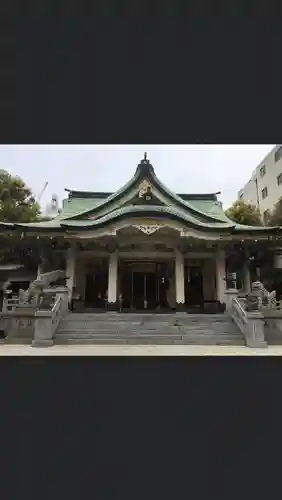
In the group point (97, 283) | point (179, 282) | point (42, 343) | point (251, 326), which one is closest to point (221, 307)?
point (179, 282)

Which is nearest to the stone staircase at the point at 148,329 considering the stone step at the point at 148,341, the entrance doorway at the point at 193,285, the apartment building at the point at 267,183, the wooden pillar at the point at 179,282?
the stone step at the point at 148,341

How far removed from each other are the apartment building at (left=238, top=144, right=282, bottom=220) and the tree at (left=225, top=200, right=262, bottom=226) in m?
2.23

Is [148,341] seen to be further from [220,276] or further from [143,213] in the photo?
[143,213]

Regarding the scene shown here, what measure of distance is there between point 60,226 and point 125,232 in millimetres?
3012

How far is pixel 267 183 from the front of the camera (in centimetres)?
2983

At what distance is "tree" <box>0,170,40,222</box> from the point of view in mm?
21734

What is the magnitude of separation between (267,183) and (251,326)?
20591 mm

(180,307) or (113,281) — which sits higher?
(113,281)

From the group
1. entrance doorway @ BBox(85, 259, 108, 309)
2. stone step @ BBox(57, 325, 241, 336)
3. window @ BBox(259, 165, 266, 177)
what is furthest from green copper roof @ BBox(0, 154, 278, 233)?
window @ BBox(259, 165, 266, 177)

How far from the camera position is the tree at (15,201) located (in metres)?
21.7

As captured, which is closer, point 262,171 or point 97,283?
point 97,283

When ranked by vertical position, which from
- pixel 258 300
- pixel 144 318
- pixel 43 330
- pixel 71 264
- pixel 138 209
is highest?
pixel 138 209

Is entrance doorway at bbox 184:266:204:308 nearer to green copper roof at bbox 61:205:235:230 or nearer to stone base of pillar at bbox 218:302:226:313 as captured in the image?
stone base of pillar at bbox 218:302:226:313
